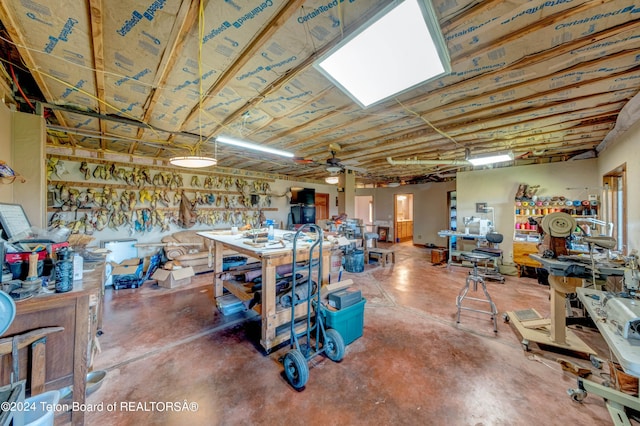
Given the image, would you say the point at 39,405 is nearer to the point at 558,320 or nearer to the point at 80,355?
the point at 80,355

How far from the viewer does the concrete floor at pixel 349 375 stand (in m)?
1.64

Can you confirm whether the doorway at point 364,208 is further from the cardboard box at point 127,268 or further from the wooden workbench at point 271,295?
the wooden workbench at point 271,295

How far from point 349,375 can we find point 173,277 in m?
3.76

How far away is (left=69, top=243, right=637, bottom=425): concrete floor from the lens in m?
1.64

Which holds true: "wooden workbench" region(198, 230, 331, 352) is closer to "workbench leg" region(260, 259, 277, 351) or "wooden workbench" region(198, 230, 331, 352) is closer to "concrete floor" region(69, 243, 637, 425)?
"workbench leg" region(260, 259, 277, 351)

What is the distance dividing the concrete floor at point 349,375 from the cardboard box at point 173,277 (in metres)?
0.88

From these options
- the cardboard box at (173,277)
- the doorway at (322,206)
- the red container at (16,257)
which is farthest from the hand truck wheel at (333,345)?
the doorway at (322,206)

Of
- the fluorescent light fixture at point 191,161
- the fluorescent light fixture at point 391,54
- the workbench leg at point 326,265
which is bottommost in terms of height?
the workbench leg at point 326,265

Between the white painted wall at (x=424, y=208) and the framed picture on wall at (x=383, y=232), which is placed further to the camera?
the framed picture on wall at (x=383, y=232)

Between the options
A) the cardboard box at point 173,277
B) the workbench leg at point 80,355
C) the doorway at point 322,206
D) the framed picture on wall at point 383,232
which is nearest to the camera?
the workbench leg at point 80,355

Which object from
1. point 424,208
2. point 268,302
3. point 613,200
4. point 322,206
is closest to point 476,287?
point 268,302

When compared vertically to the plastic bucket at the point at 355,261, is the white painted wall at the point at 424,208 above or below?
above

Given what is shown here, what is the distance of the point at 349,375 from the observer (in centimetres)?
203

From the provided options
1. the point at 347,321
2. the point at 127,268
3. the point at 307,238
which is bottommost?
the point at 347,321
